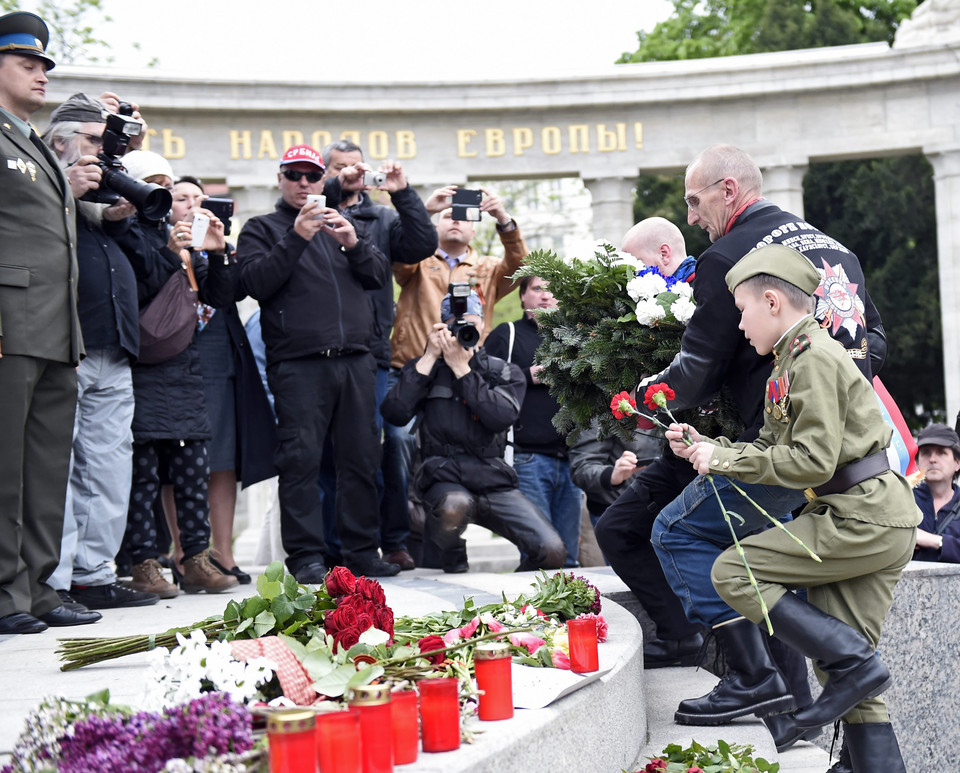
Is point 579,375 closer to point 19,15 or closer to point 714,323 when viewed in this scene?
point 714,323

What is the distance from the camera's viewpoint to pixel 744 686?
484 centimetres

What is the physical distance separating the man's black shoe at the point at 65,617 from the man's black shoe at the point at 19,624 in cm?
32

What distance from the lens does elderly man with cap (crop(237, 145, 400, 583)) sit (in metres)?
7.20

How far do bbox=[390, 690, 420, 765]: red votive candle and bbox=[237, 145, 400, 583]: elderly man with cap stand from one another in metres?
4.08

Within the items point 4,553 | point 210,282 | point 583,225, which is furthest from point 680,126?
point 583,225

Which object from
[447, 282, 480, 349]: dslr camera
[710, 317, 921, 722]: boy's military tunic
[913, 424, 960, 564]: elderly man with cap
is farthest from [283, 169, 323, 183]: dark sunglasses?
[913, 424, 960, 564]: elderly man with cap

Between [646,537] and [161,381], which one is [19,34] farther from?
[646,537]

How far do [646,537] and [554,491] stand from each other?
3.20 meters

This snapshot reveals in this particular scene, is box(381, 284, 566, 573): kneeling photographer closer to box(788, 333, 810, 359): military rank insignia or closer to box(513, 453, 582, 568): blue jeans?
box(513, 453, 582, 568): blue jeans

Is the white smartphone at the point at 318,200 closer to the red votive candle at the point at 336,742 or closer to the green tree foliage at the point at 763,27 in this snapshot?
the red votive candle at the point at 336,742

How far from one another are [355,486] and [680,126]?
13222mm

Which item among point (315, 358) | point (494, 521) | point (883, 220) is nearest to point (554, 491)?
point (494, 521)

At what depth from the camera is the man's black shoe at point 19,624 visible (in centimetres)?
517

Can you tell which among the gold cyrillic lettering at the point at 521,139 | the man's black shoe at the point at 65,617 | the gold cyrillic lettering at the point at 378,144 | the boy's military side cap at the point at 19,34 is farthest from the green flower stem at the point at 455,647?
the gold cyrillic lettering at the point at 521,139
